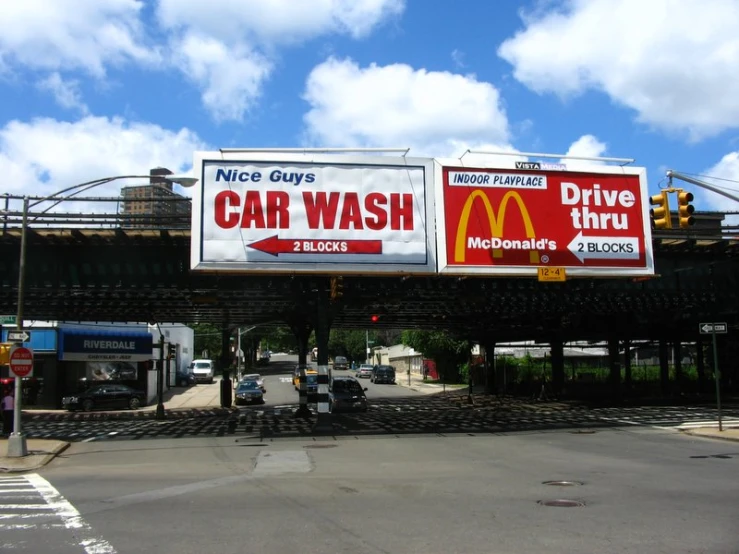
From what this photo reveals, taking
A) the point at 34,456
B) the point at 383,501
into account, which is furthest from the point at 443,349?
the point at 383,501

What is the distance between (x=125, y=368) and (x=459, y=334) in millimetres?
24200

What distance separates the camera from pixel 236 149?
21.5 meters

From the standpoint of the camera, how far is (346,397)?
109 feet

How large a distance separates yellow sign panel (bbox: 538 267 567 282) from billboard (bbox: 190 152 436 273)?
3.68 m

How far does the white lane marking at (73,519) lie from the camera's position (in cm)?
766

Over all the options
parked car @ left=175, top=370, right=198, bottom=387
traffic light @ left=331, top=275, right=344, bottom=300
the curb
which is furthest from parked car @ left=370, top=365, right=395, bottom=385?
the curb

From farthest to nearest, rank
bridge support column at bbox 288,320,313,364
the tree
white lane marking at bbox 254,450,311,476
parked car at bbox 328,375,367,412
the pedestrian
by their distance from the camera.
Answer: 1. the tree
2. bridge support column at bbox 288,320,313,364
3. parked car at bbox 328,375,367,412
4. the pedestrian
5. white lane marking at bbox 254,450,311,476

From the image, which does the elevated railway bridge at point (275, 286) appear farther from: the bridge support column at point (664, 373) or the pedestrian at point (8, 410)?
the bridge support column at point (664, 373)

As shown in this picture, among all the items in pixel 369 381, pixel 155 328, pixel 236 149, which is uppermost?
pixel 236 149

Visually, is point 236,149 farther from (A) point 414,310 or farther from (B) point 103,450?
(A) point 414,310

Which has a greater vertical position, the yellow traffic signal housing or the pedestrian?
the yellow traffic signal housing

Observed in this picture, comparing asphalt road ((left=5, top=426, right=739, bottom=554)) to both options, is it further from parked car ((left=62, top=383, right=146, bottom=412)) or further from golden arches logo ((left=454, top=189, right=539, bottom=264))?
parked car ((left=62, top=383, right=146, bottom=412))

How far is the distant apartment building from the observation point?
2112 cm

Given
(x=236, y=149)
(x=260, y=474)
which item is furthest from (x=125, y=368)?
(x=260, y=474)
